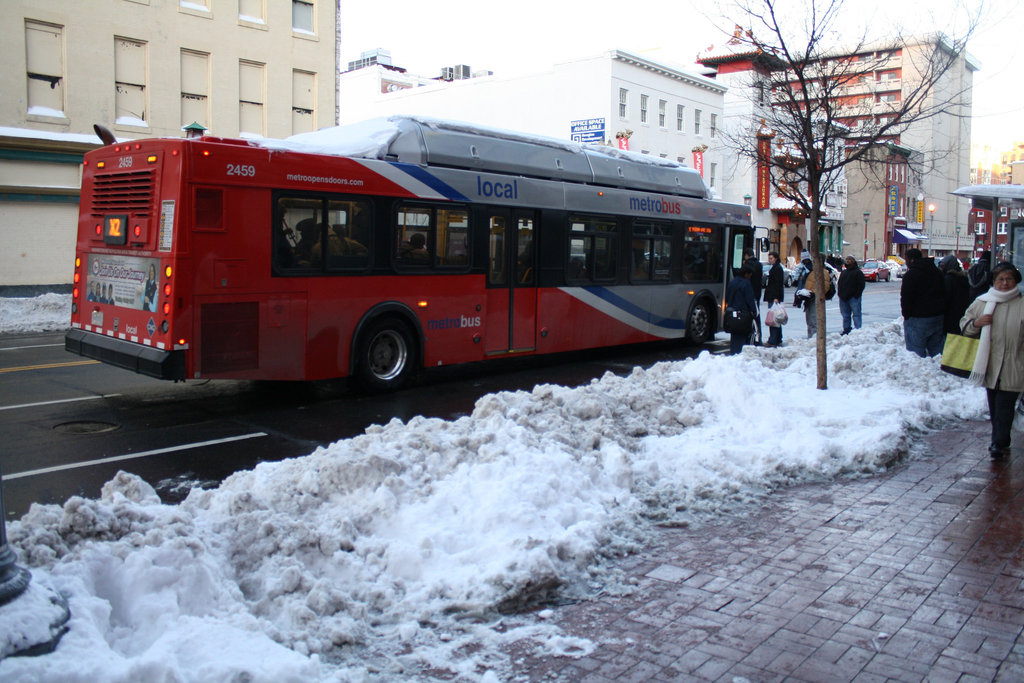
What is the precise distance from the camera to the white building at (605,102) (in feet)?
164

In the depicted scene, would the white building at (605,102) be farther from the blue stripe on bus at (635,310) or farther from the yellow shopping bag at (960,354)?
the yellow shopping bag at (960,354)

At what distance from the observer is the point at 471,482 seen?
5691mm

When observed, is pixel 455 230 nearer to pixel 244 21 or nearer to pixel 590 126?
pixel 244 21

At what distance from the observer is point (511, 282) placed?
43.2ft

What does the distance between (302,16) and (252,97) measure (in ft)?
12.0

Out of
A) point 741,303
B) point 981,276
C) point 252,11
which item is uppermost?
point 252,11

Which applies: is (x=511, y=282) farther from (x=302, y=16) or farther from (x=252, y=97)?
(x=302, y=16)

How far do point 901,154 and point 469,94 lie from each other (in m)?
47.5

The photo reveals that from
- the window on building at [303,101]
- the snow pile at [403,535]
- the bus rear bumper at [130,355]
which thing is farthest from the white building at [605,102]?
the snow pile at [403,535]

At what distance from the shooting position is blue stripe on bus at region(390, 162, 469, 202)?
1142cm

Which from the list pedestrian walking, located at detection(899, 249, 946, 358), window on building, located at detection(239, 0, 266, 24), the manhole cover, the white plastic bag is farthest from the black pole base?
window on building, located at detection(239, 0, 266, 24)

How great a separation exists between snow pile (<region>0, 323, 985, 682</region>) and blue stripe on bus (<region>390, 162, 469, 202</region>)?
4488mm

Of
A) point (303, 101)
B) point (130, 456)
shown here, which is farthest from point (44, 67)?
point (130, 456)

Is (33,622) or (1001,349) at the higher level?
(1001,349)
